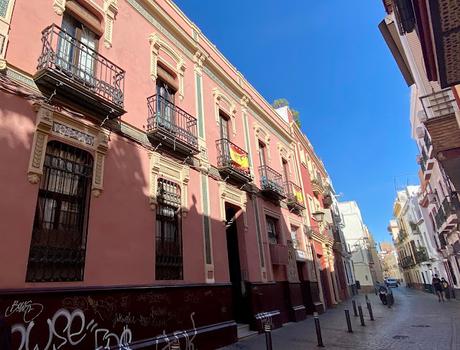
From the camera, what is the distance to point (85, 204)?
6.48 meters

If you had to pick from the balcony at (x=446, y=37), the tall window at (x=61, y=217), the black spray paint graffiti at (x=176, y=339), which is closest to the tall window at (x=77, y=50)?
the tall window at (x=61, y=217)

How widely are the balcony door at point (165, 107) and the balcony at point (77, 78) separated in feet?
4.38

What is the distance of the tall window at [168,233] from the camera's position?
795 centimetres

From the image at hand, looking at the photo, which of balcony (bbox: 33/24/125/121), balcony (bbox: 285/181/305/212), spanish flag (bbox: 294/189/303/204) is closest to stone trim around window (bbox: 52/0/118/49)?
balcony (bbox: 33/24/125/121)

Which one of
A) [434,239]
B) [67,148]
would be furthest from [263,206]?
[434,239]

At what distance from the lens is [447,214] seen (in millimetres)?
21781

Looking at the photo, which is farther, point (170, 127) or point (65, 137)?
point (170, 127)

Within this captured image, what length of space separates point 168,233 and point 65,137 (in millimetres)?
3440

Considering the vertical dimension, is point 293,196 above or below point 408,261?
above

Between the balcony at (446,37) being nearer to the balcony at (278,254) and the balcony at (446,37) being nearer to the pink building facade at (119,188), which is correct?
the pink building facade at (119,188)

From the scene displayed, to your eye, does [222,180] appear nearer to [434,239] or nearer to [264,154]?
[264,154]

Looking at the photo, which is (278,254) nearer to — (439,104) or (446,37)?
(439,104)

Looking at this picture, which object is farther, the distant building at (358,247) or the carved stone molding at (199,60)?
the distant building at (358,247)

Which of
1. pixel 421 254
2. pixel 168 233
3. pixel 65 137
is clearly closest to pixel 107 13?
pixel 65 137
